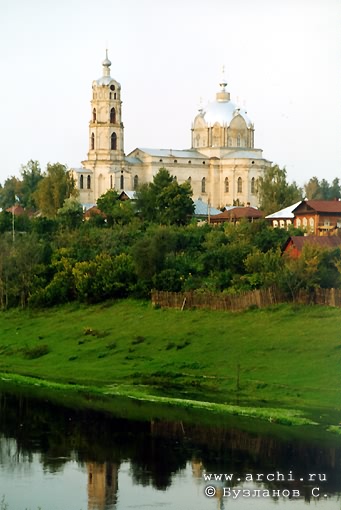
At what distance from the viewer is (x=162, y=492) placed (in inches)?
1346

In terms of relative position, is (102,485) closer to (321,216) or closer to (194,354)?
(194,354)

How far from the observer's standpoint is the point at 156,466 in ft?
121

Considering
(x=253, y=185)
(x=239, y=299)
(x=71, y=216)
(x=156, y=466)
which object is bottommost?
(x=156, y=466)

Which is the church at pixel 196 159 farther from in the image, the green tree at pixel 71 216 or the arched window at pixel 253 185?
the green tree at pixel 71 216

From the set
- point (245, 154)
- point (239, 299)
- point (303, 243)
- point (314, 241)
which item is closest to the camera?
point (239, 299)

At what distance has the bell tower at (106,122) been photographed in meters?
111

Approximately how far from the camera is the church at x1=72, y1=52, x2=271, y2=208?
370ft

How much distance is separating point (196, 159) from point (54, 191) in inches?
727

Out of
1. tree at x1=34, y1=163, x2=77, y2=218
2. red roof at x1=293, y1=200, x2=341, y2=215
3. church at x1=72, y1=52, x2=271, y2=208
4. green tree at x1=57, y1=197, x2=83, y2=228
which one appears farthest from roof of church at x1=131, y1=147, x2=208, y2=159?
red roof at x1=293, y1=200, x2=341, y2=215

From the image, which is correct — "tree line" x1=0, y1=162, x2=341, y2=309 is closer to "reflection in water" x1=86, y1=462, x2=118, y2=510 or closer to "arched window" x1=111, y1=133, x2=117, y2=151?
"reflection in water" x1=86, y1=462, x2=118, y2=510

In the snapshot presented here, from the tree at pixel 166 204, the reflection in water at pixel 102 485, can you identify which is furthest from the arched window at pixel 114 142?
the reflection in water at pixel 102 485

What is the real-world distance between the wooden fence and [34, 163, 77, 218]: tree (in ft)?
143

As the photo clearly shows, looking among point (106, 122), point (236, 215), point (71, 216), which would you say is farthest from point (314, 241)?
point (106, 122)

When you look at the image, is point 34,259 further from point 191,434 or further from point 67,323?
point 191,434
